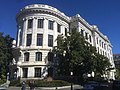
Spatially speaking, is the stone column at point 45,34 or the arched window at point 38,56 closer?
the arched window at point 38,56

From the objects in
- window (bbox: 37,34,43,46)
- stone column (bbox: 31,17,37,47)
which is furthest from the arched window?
stone column (bbox: 31,17,37,47)

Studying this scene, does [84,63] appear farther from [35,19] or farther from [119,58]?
[119,58]

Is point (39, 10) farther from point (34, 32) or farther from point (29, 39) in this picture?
point (29, 39)

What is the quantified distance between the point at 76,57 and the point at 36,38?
12.1 meters

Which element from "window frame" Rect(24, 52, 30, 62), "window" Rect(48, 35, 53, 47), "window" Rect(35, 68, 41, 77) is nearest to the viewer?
"window" Rect(35, 68, 41, 77)

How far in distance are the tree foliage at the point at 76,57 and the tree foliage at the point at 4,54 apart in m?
14.2

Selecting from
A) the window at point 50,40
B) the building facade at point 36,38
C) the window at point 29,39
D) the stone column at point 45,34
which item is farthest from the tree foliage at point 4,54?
the window at point 50,40

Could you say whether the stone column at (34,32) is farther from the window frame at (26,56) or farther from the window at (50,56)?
the window at (50,56)

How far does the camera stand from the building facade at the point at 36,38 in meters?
44.6

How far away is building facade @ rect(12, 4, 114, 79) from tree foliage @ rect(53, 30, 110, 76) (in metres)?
3.83

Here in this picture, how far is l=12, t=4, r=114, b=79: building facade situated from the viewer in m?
44.6

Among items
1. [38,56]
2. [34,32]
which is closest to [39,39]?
[34,32]

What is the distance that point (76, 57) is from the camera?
128ft

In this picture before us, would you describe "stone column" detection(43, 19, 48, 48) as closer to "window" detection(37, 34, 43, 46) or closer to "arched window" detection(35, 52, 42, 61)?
"window" detection(37, 34, 43, 46)
